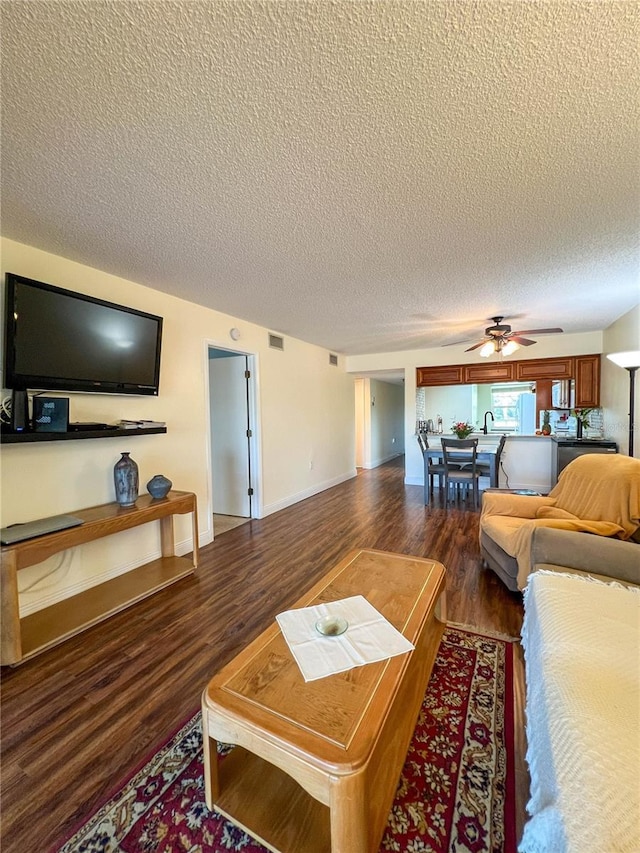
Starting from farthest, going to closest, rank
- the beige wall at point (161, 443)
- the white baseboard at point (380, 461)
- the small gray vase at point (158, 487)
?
the white baseboard at point (380, 461), the small gray vase at point (158, 487), the beige wall at point (161, 443)

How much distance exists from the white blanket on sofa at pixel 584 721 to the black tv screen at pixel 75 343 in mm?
2799

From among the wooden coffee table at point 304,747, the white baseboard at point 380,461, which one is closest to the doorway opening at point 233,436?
the wooden coffee table at point 304,747

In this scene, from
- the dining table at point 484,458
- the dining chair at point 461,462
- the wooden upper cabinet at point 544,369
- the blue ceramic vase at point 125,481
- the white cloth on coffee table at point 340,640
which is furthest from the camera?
the wooden upper cabinet at point 544,369

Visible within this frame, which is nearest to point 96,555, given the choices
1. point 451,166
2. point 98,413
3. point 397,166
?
point 98,413

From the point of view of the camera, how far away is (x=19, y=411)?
6.51 ft

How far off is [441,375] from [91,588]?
550 centimetres

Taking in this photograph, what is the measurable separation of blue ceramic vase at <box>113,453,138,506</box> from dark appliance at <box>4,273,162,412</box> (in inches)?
21.0

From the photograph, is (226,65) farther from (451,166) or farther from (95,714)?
(95,714)

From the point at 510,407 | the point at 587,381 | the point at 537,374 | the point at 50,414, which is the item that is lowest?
the point at 50,414

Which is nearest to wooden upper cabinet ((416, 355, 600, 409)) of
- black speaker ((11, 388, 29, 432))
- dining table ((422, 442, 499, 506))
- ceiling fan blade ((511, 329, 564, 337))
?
ceiling fan blade ((511, 329, 564, 337))

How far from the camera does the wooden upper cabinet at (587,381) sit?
16.4 feet

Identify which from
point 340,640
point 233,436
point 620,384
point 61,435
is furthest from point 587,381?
point 61,435

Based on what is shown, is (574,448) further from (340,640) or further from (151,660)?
(151,660)

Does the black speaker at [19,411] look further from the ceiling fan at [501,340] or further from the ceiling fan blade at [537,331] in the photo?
the ceiling fan blade at [537,331]
